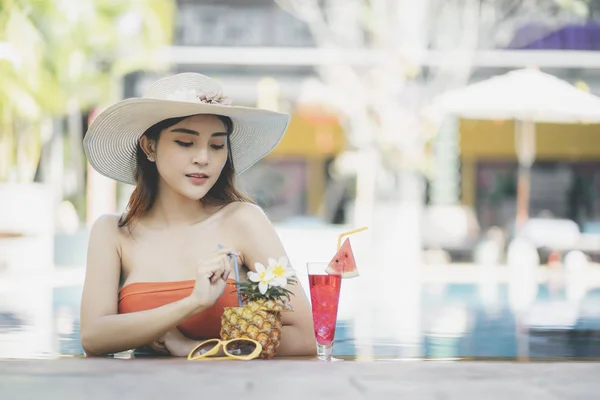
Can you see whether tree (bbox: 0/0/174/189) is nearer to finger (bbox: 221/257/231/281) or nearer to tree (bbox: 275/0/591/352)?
tree (bbox: 275/0/591/352)

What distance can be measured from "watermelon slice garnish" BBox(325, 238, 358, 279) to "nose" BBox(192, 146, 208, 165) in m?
0.38

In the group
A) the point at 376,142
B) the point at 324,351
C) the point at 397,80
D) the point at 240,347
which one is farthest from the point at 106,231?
the point at 376,142

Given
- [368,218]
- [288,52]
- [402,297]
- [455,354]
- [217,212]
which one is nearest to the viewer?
[217,212]

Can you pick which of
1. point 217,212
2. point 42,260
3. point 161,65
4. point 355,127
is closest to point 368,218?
point 355,127

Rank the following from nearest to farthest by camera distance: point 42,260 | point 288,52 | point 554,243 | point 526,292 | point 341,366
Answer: point 341,366
point 526,292
point 42,260
point 554,243
point 288,52

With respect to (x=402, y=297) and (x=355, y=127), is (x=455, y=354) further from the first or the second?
(x=355, y=127)

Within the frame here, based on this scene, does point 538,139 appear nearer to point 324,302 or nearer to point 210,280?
point 324,302

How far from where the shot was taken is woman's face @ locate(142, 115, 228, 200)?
260cm

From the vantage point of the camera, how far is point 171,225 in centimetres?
278

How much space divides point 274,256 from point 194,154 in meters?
0.33

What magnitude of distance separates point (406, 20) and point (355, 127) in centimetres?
156

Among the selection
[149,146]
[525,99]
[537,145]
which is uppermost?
[525,99]

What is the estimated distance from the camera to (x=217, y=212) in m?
2.80

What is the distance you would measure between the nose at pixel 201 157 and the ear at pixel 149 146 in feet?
0.69
